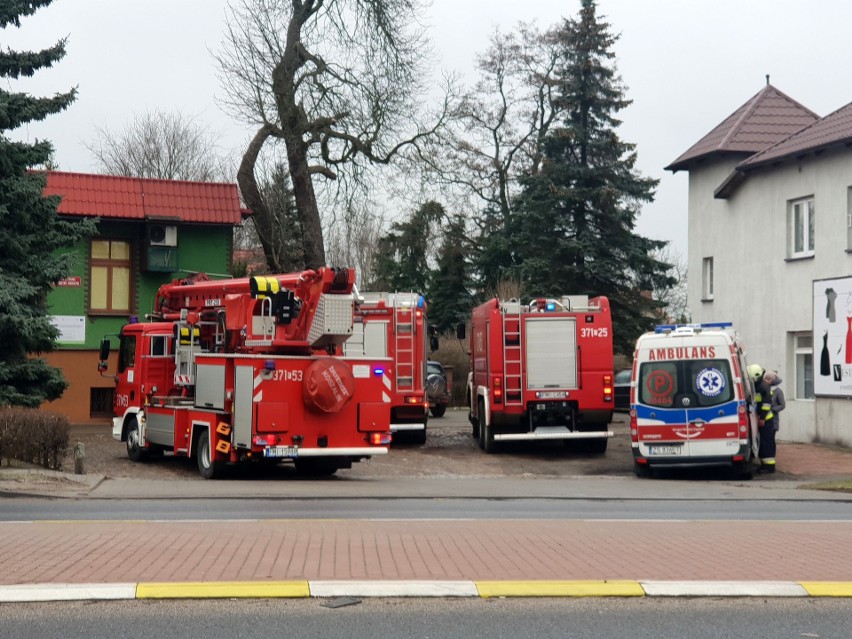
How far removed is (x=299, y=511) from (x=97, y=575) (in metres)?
5.53

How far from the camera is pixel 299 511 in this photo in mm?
14234

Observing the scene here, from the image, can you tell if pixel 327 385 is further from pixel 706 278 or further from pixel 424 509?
pixel 706 278

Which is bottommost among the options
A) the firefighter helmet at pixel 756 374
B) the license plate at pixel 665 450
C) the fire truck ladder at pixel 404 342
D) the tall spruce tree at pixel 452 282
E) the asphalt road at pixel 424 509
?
the asphalt road at pixel 424 509

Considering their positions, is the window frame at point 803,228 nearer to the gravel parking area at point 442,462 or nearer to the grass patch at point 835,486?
Result: the gravel parking area at point 442,462

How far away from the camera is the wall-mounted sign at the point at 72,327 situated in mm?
31688

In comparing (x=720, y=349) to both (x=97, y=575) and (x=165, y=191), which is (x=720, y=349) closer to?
(x=97, y=575)

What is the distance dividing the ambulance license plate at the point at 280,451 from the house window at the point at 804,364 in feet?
47.4

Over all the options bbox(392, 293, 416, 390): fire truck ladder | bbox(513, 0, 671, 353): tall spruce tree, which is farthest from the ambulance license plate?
bbox(513, 0, 671, 353): tall spruce tree

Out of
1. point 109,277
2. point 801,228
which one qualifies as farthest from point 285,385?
point 801,228

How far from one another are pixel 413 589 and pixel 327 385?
10507 millimetres

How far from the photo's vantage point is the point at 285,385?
18688 millimetres

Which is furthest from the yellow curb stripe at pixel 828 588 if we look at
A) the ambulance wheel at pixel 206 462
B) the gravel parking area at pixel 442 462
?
the gravel parking area at pixel 442 462

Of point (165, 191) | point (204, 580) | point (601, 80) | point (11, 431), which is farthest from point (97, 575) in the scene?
point (601, 80)

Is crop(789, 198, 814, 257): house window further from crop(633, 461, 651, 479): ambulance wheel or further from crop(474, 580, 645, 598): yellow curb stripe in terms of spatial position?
crop(474, 580, 645, 598): yellow curb stripe
